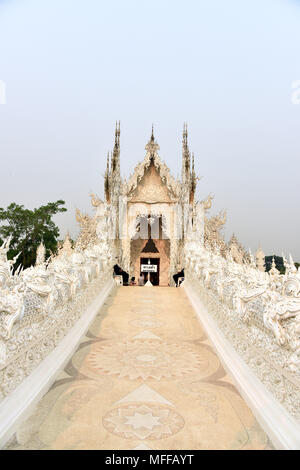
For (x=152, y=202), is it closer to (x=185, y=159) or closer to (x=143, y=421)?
(x=185, y=159)

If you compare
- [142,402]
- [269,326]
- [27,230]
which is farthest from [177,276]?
[27,230]

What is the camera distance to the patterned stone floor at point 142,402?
203 cm

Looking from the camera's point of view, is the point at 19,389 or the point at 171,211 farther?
the point at 171,211

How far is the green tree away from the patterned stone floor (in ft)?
61.9

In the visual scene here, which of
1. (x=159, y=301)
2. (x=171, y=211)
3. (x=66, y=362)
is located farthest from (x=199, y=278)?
(x=171, y=211)

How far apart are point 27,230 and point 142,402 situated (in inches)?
860

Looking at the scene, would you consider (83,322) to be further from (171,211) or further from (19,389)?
(171,211)

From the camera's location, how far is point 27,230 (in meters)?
22.4

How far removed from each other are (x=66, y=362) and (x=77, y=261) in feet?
7.57

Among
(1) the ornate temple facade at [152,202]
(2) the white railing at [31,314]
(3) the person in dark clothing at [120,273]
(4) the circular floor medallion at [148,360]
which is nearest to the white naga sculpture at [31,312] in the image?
(2) the white railing at [31,314]

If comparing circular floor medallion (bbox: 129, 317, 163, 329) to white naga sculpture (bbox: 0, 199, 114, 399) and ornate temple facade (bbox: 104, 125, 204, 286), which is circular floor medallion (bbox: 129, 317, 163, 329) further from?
ornate temple facade (bbox: 104, 125, 204, 286)

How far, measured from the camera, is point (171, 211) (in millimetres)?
12500

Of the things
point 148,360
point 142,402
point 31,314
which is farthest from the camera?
point 148,360
